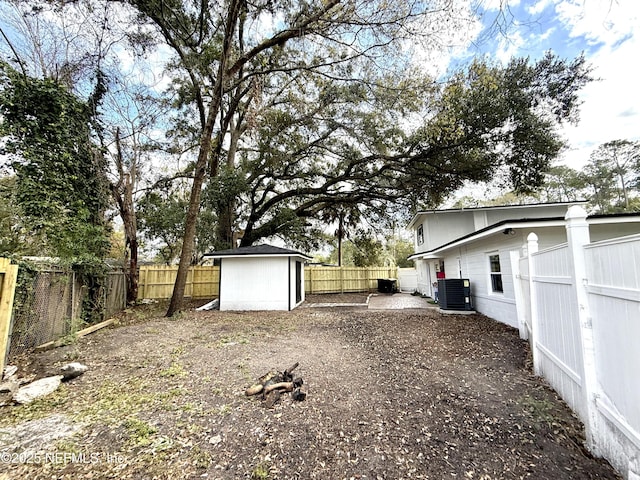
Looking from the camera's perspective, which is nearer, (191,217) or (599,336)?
(599,336)

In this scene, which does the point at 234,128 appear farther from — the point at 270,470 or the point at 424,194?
the point at 270,470

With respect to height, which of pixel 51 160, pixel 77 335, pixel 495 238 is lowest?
→ pixel 77 335

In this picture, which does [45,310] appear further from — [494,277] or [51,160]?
[494,277]

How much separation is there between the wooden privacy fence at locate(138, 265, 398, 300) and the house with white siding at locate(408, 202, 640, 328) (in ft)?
19.0

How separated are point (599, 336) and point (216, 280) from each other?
1462 cm

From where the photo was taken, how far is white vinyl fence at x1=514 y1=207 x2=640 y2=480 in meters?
1.62

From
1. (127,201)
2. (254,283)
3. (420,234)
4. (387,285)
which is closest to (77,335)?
(254,283)

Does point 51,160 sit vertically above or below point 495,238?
above

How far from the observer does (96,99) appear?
27.2ft

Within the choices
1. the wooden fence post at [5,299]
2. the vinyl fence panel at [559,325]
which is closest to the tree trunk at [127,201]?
the wooden fence post at [5,299]

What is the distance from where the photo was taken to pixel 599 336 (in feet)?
6.61

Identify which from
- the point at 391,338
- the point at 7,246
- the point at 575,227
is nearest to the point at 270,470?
the point at 575,227

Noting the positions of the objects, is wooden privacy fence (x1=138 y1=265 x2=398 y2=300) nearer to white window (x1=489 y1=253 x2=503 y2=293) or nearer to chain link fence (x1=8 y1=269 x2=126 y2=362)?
chain link fence (x1=8 y1=269 x2=126 y2=362)

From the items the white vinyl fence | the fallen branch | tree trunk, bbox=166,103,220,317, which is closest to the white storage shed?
tree trunk, bbox=166,103,220,317
